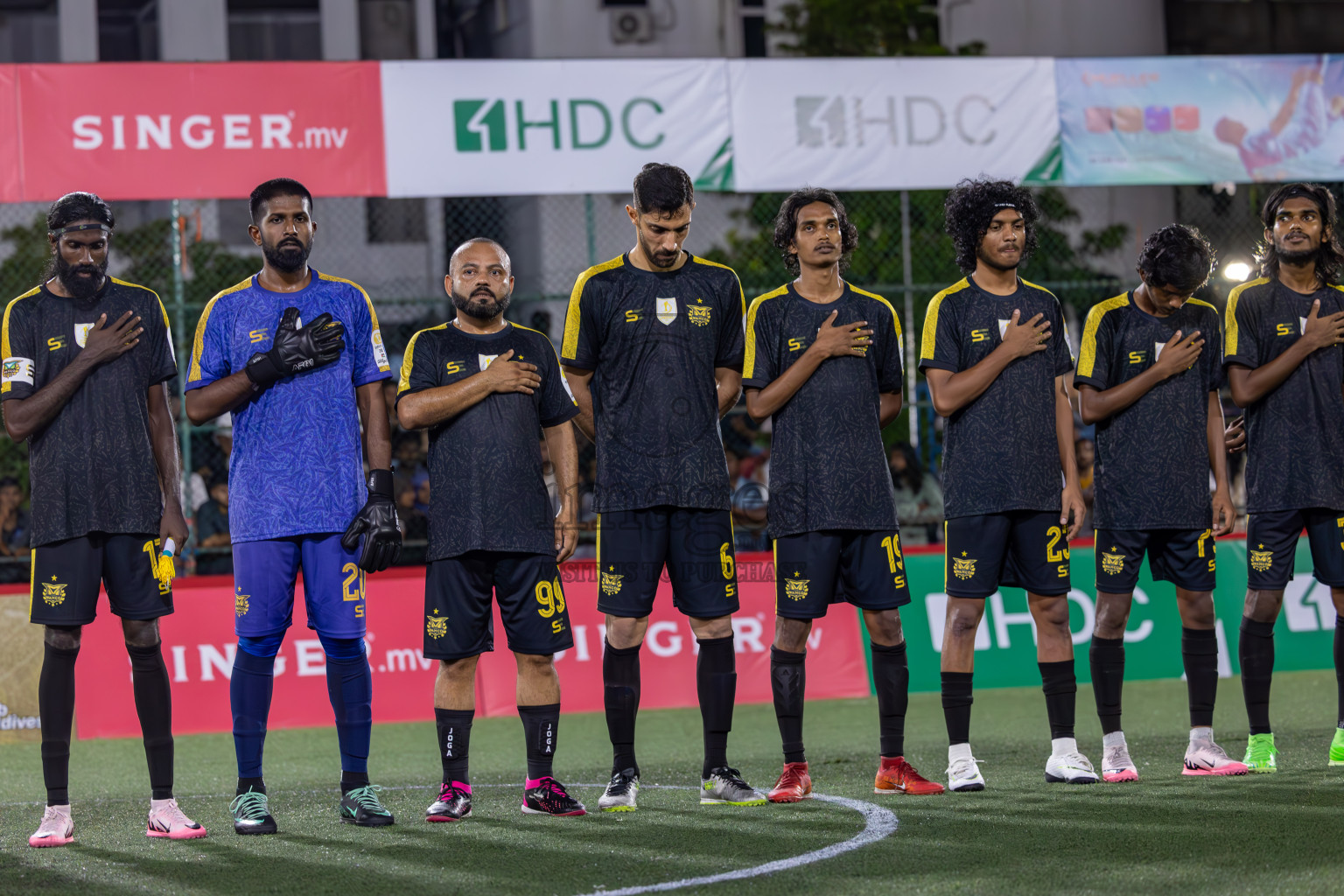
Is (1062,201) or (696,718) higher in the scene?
(1062,201)

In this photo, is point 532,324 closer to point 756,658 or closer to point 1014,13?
point 756,658

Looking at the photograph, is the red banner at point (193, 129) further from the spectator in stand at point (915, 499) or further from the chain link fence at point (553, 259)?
the spectator in stand at point (915, 499)

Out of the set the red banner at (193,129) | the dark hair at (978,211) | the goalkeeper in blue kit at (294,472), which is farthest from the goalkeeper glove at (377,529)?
the red banner at (193,129)

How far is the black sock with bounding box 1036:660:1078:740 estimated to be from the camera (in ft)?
19.8

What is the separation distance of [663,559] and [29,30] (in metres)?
19.5

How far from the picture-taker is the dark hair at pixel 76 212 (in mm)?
5570

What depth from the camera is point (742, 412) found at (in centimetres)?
1246

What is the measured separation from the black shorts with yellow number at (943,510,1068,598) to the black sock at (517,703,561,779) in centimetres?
161

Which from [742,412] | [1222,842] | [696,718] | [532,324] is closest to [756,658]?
[696,718]

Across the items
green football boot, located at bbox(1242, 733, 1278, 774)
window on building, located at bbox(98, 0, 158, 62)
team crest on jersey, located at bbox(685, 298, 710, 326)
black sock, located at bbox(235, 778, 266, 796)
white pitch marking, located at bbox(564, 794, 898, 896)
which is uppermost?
window on building, located at bbox(98, 0, 158, 62)

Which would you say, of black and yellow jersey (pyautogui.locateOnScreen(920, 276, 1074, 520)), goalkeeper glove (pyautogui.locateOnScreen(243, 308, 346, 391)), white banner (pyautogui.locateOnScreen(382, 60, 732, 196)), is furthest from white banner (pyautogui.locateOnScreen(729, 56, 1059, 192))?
goalkeeper glove (pyautogui.locateOnScreen(243, 308, 346, 391))

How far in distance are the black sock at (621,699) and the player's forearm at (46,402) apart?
2.12m

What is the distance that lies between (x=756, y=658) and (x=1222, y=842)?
220 inches

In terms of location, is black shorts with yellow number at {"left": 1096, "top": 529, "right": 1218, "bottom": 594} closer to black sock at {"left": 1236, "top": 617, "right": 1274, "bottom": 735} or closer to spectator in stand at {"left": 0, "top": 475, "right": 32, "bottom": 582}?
black sock at {"left": 1236, "top": 617, "right": 1274, "bottom": 735}
